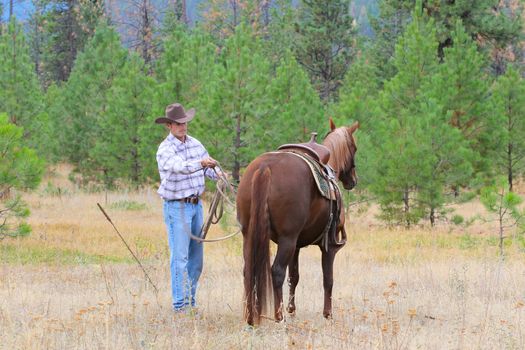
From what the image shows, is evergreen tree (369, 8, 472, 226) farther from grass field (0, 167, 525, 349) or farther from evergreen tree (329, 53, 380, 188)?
grass field (0, 167, 525, 349)

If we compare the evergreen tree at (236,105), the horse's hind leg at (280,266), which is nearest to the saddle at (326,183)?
the horse's hind leg at (280,266)

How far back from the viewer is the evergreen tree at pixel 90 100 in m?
20.3

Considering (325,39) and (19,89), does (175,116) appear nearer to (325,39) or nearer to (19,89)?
(19,89)

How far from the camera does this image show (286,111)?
15344 mm

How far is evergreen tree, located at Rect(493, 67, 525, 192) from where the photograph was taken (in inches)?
722

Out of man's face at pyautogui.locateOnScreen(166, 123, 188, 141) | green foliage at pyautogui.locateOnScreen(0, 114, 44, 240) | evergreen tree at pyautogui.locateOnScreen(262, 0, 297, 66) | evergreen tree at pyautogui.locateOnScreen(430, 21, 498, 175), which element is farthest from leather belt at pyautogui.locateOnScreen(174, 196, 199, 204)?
evergreen tree at pyautogui.locateOnScreen(262, 0, 297, 66)

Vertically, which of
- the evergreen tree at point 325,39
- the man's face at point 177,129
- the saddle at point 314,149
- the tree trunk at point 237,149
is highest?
the evergreen tree at point 325,39

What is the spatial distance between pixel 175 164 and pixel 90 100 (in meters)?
15.8

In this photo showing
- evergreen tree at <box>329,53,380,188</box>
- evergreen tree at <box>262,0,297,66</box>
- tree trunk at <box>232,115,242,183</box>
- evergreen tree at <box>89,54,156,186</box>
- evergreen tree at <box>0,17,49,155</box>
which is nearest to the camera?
evergreen tree at <box>329,53,380,188</box>

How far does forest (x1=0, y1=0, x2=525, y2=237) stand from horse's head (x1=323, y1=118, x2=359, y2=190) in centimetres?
406

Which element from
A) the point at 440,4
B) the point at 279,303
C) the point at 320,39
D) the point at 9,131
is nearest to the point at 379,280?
the point at 279,303

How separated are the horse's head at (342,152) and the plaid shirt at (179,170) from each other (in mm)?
1299

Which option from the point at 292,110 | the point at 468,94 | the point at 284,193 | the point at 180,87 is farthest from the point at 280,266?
the point at 468,94

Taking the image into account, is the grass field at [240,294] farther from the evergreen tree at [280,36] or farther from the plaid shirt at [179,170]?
the evergreen tree at [280,36]
